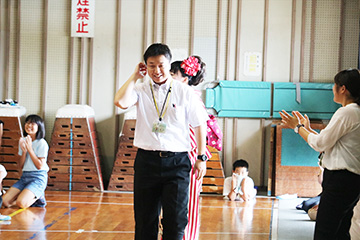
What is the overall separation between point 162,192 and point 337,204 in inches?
38.6

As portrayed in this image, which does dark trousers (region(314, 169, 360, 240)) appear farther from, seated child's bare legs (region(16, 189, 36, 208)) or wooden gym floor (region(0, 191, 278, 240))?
seated child's bare legs (region(16, 189, 36, 208))

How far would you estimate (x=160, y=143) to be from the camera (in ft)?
9.41

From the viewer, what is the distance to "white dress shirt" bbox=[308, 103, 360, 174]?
9.50 feet

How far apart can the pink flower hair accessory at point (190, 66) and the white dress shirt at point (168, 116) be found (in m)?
0.53

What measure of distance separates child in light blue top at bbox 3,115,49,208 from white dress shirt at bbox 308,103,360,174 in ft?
11.7

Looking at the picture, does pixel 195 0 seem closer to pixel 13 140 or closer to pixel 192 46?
pixel 192 46

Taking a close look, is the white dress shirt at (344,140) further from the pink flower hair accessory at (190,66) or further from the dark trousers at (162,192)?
the pink flower hair accessory at (190,66)

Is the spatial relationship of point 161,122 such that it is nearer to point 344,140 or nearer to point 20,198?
point 344,140

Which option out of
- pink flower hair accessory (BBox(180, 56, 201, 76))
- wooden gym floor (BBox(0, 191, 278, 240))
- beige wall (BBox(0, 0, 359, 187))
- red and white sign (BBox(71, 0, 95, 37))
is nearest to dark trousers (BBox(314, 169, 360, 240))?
pink flower hair accessory (BBox(180, 56, 201, 76))

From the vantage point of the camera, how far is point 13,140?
22.8 feet

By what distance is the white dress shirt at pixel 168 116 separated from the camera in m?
2.89

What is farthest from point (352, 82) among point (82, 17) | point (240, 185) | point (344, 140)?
point (82, 17)

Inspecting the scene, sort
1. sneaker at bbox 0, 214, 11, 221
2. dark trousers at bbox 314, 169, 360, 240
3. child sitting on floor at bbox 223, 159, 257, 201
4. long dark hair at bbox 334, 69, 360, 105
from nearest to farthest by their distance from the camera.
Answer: dark trousers at bbox 314, 169, 360, 240 < long dark hair at bbox 334, 69, 360, 105 < sneaker at bbox 0, 214, 11, 221 < child sitting on floor at bbox 223, 159, 257, 201

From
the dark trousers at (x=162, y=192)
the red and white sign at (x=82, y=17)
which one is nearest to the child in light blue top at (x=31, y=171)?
the red and white sign at (x=82, y=17)
